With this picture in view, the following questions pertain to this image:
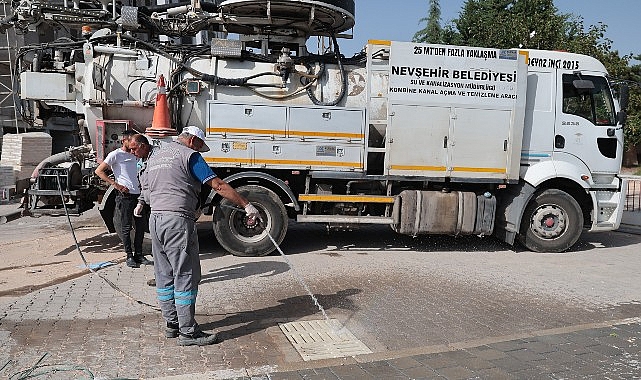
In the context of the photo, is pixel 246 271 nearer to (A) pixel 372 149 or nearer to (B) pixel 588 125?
(A) pixel 372 149

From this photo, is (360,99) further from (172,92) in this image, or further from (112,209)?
(112,209)

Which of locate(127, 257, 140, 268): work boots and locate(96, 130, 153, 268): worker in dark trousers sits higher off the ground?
locate(96, 130, 153, 268): worker in dark trousers

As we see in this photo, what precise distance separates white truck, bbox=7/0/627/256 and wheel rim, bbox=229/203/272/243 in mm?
21

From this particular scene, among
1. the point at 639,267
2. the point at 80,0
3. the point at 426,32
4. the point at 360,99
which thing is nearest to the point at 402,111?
the point at 360,99

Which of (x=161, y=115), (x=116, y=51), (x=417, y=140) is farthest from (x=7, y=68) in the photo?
(x=417, y=140)

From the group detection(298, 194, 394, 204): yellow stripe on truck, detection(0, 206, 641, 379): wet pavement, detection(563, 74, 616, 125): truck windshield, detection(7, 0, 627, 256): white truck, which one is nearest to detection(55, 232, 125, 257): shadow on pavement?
detection(7, 0, 627, 256): white truck

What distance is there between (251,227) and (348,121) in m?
2.14

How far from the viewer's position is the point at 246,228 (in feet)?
26.4

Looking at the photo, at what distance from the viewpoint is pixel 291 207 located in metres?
8.20

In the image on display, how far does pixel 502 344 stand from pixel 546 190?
4835 millimetres

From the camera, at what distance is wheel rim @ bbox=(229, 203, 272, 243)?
7.97 m

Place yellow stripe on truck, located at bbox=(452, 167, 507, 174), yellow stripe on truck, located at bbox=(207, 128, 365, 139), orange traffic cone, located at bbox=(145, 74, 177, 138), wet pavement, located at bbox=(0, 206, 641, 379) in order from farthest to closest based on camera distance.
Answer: yellow stripe on truck, located at bbox=(452, 167, 507, 174) < yellow stripe on truck, located at bbox=(207, 128, 365, 139) < orange traffic cone, located at bbox=(145, 74, 177, 138) < wet pavement, located at bbox=(0, 206, 641, 379)

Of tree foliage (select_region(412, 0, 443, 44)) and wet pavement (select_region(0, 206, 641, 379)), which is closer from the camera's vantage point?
wet pavement (select_region(0, 206, 641, 379))

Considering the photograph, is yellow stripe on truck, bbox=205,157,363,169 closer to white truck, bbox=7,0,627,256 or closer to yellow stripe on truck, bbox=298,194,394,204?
white truck, bbox=7,0,627,256
